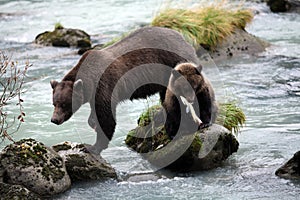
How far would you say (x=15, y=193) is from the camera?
→ 5.09m

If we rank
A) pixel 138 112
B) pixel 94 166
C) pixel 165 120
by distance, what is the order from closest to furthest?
pixel 94 166
pixel 165 120
pixel 138 112

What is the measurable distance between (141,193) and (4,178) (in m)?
1.34

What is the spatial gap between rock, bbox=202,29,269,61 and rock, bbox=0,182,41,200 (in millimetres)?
6739

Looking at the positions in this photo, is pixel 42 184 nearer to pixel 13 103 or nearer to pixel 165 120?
pixel 165 120

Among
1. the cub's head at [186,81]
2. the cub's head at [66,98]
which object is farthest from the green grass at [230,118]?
the cub's head at [66,98]

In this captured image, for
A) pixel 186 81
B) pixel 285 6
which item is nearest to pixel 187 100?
pixel 186 81

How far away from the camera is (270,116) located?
7.94 meters

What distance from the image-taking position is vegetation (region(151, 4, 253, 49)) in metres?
11.3

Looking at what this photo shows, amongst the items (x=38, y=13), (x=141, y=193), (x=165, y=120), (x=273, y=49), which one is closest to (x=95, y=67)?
(x=165, y=120)

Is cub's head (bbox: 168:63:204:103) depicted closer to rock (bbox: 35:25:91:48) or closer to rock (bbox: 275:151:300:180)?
rock (bbox: 275:151:300:180)

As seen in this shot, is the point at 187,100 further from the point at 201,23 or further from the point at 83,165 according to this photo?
the point at 201,23

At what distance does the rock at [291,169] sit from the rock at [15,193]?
2.43 m

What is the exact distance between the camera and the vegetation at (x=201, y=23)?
37.1ft

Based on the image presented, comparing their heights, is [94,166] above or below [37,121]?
above
